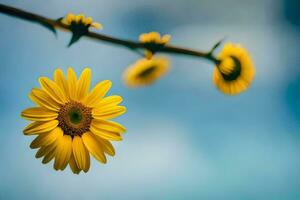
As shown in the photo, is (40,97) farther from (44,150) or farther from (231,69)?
(231,69)

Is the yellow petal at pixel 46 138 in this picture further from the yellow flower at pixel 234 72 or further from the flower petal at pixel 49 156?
the yellow flower at pixel 234 72

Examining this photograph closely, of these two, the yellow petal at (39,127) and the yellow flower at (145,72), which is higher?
the yellow flower at (145,72)

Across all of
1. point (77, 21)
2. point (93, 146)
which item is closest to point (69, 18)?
point (77, 21)

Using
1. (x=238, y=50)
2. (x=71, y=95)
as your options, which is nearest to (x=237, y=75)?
(x=238, y=50)

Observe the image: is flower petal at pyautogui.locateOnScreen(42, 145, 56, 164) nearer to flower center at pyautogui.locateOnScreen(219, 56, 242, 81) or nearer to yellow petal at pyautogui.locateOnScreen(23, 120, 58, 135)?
yellow petal at pyautogui.locateOnScreen(23, 120, 58, 135)

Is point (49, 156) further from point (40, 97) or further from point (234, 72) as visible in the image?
point (234, 72)

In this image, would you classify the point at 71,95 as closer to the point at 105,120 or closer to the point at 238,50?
the point at 105,120

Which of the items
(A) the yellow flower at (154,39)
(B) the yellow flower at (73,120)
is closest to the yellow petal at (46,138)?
(B) the yellow flower at (73,120)

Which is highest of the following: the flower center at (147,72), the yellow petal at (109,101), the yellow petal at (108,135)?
the flower center at (147,72)
